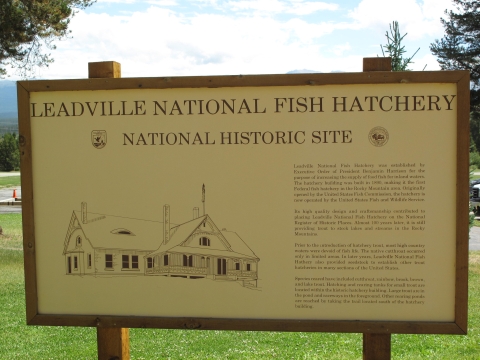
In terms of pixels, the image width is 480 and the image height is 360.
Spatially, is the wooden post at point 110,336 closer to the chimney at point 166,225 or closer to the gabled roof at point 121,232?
the gabled roof at point 121,232

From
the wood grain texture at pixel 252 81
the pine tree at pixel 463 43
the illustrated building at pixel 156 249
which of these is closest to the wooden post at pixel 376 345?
the wood grain texture at pixel 252 81

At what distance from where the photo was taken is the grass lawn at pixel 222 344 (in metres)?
4.73

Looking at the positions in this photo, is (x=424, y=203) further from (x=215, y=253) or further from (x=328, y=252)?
(x=215, y=253)

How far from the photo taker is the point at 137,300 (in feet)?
11.1

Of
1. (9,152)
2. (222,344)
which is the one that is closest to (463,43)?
(222,344)

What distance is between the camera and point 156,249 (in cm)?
334

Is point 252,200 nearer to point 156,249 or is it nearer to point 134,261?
point 156,249

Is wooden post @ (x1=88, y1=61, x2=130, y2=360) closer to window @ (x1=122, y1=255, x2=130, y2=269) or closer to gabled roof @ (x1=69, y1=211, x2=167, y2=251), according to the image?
window @ (x1=122, y1=255, x2=130, y2=269)

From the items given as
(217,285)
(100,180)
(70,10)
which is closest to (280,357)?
(217,285)

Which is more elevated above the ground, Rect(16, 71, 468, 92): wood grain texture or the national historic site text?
Rect(16, 71, 468, 92): wood grain texture

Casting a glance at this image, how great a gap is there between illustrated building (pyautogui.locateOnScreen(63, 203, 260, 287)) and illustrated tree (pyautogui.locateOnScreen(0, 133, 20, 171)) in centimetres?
5963

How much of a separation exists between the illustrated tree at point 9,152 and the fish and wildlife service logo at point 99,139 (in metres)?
59.6

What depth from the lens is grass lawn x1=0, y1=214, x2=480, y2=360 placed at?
473 cm

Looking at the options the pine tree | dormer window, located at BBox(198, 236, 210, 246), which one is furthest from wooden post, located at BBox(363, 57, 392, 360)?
the pine tree
